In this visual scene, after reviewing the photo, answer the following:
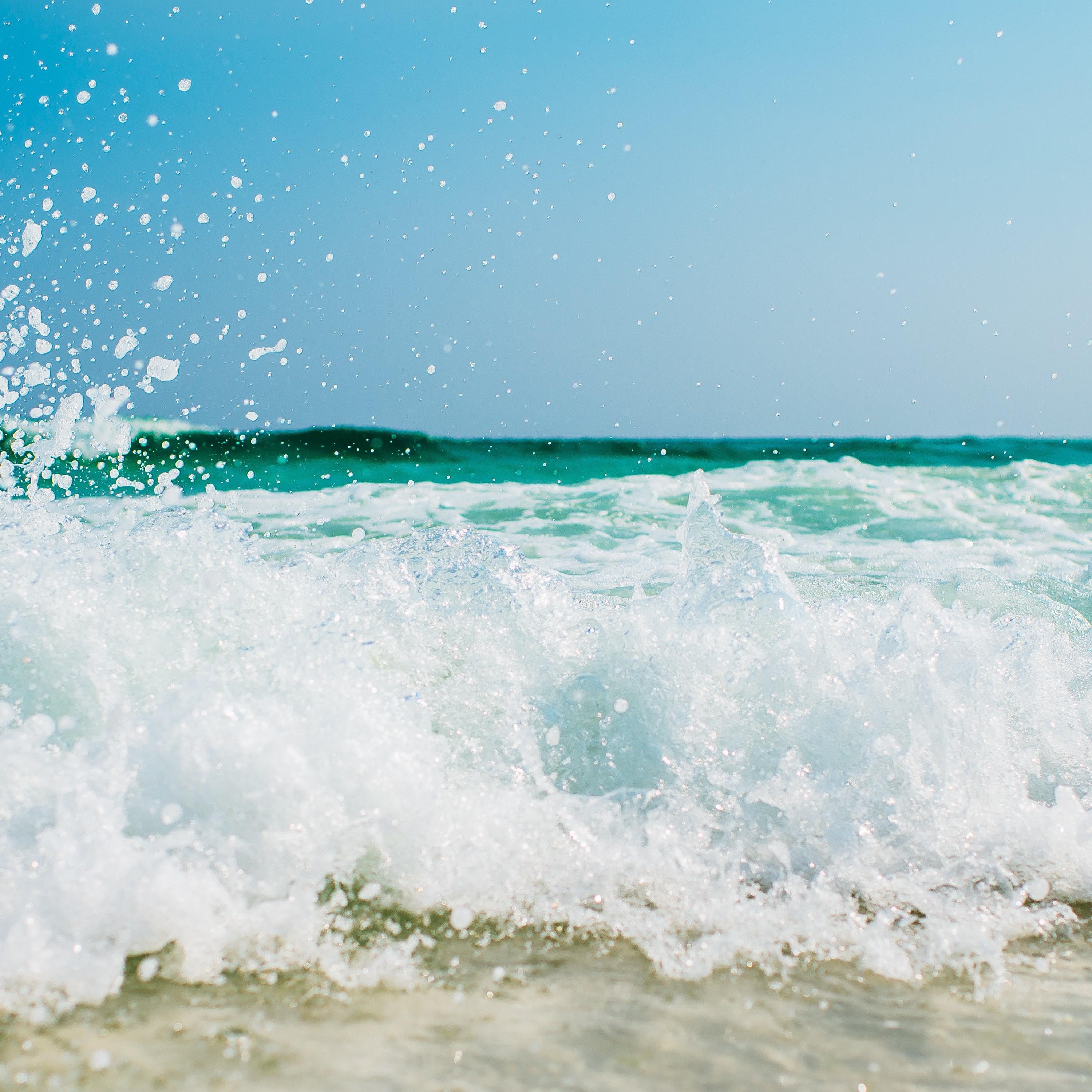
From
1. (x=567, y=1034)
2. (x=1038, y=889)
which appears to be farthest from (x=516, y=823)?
(x=1038, y=889)

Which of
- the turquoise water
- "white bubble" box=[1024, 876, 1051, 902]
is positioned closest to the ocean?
"white bubble" box=[1024, 876, 1051, 902]

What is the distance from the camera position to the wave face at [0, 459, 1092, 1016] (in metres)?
1.73

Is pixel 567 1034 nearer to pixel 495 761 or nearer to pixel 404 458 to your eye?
pixel 495 761

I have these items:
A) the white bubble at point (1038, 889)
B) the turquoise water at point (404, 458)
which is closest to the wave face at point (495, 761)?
the white bubble at point (1038, 889)

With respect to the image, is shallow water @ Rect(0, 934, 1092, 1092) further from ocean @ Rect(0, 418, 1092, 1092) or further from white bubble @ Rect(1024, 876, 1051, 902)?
white bubble @ Rect(1024, 876, 1051, 902)

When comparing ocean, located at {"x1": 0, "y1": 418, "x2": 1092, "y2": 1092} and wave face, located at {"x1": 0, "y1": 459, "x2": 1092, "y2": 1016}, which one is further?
wave face, located at {"x1": 0, "y1": 459, "x2": 1092, "y2": 1016}

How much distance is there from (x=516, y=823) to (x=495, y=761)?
0.25m

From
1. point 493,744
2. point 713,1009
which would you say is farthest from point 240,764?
point 713,1009

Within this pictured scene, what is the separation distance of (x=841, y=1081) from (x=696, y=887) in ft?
1.62

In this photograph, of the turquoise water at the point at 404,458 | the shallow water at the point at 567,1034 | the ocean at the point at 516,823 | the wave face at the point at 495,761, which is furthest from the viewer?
the turquoise water at the point at 404,458

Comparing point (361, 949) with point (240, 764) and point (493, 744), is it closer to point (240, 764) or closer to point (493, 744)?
point (240, 764)

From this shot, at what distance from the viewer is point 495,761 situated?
86.9 inches

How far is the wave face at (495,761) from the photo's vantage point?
173 cm

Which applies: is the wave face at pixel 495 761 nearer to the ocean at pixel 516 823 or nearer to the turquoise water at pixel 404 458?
the ocean at pixel 516 823
